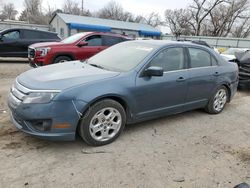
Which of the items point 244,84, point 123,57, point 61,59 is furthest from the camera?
point 61,59

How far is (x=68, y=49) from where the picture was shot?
8273mm

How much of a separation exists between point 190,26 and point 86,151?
149 feet

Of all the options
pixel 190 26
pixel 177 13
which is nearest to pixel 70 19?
pixel 190 26

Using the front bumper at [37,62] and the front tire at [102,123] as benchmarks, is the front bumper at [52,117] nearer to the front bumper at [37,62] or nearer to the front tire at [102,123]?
the front tire at [102,123]

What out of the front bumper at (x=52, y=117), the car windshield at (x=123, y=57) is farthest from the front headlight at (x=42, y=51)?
the front bumper at (x=52, y=117)

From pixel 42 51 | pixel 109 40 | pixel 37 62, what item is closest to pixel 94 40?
pixel 109 40

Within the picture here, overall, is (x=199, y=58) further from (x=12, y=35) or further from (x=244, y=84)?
(x=12, y=35)

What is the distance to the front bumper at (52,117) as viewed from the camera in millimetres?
3088

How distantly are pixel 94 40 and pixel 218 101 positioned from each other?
17.5 ft

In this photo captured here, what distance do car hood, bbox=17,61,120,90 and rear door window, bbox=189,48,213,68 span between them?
5.67ft

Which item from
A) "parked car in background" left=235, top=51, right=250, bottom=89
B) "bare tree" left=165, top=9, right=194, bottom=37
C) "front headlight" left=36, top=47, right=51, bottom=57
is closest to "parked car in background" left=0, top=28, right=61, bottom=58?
"front headlight" left=36, top=47, right=51, bottom=57

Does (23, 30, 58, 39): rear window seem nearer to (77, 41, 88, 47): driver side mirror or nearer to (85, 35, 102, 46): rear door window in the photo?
(85, 35, 102, 46): rear door window

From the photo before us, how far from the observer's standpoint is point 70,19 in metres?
30.8

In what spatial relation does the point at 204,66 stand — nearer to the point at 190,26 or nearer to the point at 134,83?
the point at 134,83
